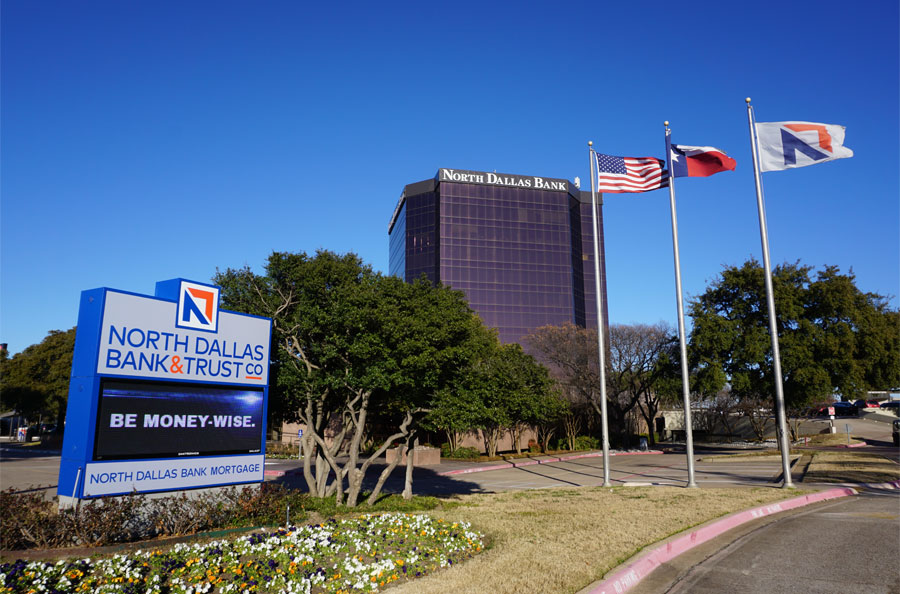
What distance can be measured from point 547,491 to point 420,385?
743 centimetres

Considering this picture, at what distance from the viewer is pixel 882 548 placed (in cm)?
1027

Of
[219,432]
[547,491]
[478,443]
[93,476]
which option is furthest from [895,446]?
[93,476]

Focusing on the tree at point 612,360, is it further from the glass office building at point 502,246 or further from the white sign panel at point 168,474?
the glass office building at point 502,246

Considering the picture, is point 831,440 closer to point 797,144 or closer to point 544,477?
point 544,477

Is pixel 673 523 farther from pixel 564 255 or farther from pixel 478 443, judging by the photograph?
pixel 564 255

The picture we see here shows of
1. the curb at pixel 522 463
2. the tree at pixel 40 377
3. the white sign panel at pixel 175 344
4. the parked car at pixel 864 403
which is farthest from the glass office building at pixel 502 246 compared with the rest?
the white sign panel at pixel 175 344

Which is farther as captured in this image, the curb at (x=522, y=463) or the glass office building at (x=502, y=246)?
the glass office building at (x=502, y=246)

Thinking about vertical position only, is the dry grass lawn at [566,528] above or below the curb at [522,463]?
above

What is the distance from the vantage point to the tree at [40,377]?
57.4 meters

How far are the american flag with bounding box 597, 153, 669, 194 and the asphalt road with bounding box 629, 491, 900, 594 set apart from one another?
1280cm

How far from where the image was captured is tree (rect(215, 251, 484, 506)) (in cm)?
1584

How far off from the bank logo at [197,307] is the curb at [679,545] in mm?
9536

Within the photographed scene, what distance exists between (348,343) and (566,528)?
24.2 ft

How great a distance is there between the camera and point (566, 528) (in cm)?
1227
